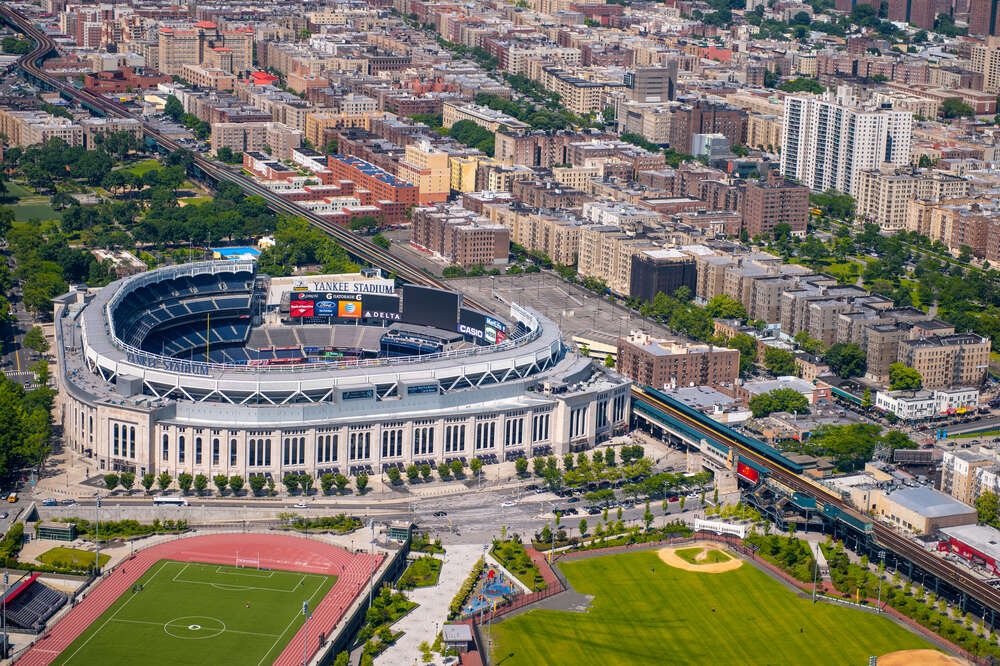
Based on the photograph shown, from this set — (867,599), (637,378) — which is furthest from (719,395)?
(867,599)

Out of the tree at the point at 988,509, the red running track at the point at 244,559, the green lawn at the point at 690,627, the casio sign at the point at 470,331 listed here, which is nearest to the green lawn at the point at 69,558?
the red running track at the point at 244,559

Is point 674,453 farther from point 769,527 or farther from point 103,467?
point 103,467

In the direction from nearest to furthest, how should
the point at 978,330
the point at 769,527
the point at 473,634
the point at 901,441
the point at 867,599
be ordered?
the point at 473,634, the point at 867,599, the point at 769,527, the point at 901,441, the point at 978,330

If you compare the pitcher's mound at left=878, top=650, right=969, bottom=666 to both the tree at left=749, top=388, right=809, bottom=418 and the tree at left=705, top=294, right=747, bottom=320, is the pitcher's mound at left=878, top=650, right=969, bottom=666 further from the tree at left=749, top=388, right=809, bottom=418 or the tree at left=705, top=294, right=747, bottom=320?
the tree at left=705, top=294, right=747, bottom=320

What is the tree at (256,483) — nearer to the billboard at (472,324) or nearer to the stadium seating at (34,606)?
the stadium seating at (34,606)

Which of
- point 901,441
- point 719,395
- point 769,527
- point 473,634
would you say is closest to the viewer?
point 473,634

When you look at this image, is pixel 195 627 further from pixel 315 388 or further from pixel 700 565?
pixel 700 565

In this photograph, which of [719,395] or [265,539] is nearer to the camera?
[265,539]
